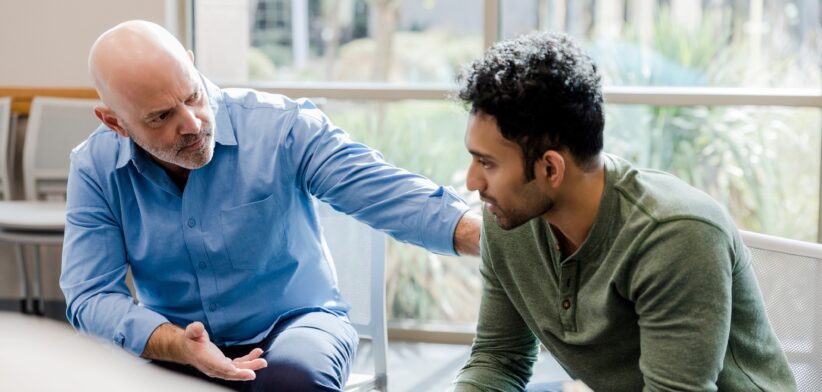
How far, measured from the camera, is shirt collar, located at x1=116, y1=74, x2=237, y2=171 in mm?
2094

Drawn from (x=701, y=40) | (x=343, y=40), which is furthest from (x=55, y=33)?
(x=701, y=40)

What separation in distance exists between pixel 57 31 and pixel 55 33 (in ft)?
0.04

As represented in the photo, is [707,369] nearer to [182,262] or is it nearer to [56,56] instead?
[182,262]

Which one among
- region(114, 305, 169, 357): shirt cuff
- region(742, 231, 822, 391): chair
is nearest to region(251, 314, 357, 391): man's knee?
region(114, 305, 169, 357): shirt cuff

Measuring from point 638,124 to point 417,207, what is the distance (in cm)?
186

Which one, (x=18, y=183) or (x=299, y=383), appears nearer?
(x=299, y=383)

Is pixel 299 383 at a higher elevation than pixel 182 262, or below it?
below

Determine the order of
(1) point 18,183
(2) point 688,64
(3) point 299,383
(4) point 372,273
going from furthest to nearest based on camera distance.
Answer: (1) point 18,183
(2) point 688,64
(4) point 372,273
(3) point 299,383

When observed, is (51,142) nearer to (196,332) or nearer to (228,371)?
(196,332)

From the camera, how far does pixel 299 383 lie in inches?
72.9

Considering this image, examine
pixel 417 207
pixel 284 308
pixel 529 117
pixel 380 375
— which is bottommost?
pixel 380 375

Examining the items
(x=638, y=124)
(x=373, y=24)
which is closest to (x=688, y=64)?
(x=638, y=124)

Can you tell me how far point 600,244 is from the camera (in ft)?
4.97

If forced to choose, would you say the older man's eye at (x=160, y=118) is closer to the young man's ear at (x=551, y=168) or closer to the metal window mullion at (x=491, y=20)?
the young man's ear at (x=551, y=168)
